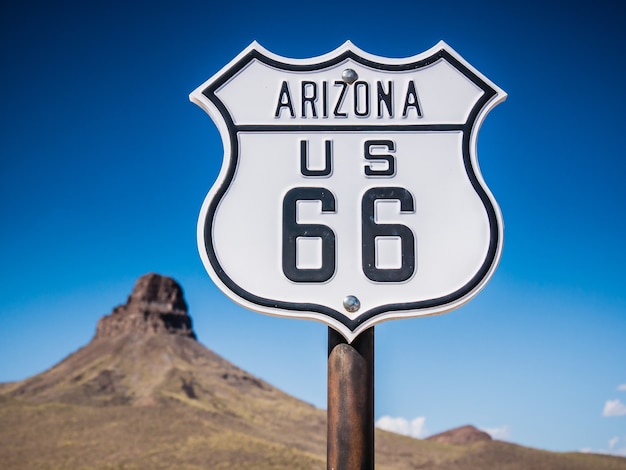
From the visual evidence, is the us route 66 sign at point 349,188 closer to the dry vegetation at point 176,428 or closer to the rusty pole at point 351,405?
the rusty pole at point 351,405

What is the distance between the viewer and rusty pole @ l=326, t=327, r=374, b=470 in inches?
98.3

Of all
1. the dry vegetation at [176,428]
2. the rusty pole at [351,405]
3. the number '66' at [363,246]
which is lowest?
the rusty pole at [351,405]

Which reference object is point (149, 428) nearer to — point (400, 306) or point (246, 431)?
point (246, 431)

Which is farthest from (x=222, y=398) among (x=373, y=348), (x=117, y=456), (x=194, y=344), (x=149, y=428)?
(x=373, y=348)

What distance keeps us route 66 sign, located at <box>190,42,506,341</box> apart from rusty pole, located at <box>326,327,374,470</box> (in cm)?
8

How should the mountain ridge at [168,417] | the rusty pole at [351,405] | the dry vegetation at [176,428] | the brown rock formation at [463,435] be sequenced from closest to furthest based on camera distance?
the rusty pole at [351,405] < the dry vegetation at [176,428] < the mountain ridge at [168,417] < the brown rock formation at [463,435]

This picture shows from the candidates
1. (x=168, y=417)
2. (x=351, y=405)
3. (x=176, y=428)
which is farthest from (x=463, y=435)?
(x=351, y=405)

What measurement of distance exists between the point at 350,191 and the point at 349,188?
0.04 feet

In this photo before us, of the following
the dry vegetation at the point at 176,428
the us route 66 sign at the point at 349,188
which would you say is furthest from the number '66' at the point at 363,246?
the dry vegetation at the point at 176,428

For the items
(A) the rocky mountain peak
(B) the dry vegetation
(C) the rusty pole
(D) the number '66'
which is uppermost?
(A) the rocky mountain peak

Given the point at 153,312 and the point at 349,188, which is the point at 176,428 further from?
the point at 349,188

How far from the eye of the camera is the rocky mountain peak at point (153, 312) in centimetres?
13850

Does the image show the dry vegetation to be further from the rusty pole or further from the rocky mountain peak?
the rusty pole

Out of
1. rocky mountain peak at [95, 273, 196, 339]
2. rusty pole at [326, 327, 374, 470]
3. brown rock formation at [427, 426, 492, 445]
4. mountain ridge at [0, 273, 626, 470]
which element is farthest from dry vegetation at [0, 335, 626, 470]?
rusty pole at [326, 327, 374, 470]
